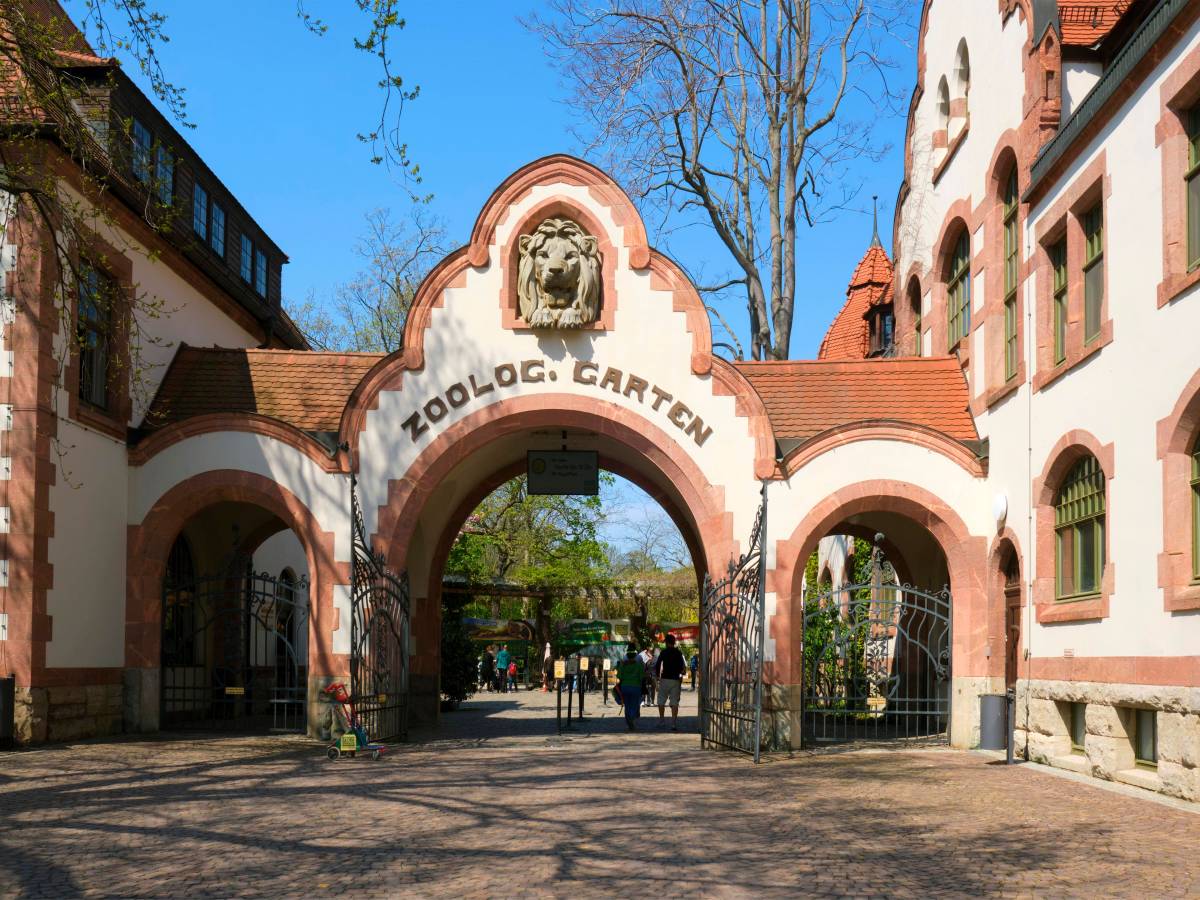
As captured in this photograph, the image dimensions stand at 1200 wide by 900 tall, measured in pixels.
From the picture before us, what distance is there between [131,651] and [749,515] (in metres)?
8.74

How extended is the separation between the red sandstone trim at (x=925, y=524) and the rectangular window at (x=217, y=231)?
13.8 m

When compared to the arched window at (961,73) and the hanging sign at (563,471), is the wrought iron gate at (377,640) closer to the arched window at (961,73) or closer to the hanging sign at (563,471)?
the hanging sign at (563,471)

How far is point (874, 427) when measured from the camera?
759 inches

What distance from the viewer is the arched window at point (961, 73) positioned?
2202 centimetres

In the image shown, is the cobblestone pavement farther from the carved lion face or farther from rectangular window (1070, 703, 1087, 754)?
the carved lion face

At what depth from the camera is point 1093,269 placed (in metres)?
15.7

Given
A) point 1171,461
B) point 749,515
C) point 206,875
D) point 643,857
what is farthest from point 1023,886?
point 749,515

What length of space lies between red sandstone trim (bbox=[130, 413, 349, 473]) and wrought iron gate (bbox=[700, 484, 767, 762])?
18.1 ft

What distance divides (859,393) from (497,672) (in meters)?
25.7

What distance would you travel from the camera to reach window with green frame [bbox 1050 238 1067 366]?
658 inches

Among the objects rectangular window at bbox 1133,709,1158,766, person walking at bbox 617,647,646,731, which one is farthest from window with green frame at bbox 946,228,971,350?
rectangular window at bbox 1133,709,1158,766

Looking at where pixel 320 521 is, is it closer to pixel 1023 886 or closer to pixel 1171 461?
pixel 1171 461

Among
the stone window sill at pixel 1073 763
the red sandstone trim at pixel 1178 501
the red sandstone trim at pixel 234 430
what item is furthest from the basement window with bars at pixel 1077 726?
the red sandstone trim at pixel 234 430

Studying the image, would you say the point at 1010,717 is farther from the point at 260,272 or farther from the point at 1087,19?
the point at 260,272
